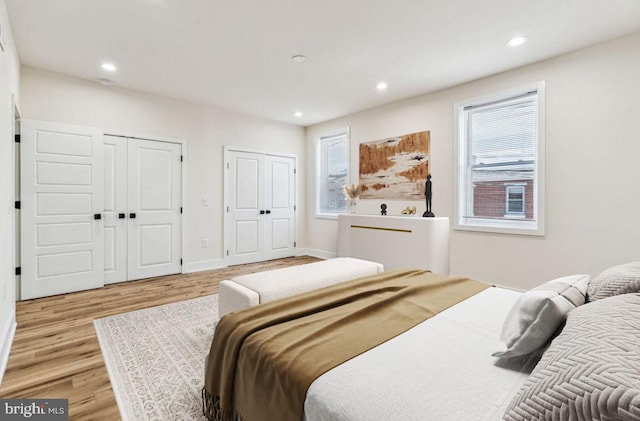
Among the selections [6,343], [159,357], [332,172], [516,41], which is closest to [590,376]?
[159,357]

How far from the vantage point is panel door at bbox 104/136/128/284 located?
163 inches

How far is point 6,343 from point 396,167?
15.2 feet

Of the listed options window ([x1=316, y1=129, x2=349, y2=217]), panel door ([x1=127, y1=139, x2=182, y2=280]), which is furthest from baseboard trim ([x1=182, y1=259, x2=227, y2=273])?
window ([x1=316, y1=129, x2=349, y2=217])

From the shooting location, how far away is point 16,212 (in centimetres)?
347

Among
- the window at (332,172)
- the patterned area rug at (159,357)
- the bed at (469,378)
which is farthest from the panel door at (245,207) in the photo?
the bed at (469,378)

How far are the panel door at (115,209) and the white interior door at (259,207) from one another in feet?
4.99

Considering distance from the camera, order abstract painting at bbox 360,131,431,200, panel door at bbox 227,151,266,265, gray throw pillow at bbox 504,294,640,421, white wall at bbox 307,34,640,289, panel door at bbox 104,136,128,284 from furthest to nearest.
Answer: panel door at bbox 227,151,266,265, abstract painting at bbox 360,131,431,200, panel door at bbox 104,136,128,284, white wall at bbox 307,34,640,289, gray throw pillow at bbox 504,294,640,421

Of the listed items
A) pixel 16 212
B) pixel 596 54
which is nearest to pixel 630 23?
pixel 596 54

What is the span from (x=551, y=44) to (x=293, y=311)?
356cm

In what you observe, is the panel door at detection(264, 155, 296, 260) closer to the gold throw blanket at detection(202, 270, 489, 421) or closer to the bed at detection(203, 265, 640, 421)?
the gold throw blanket at detection(202, 270, 489, 421)

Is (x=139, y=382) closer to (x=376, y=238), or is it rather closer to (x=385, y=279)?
(x=385, y=279)

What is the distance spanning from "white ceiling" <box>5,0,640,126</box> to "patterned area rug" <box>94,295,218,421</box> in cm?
269

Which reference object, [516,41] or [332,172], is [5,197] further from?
[516,41]

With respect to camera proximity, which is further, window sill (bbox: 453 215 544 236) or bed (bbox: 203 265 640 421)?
window sill (bbox: 453 215 544 236)
